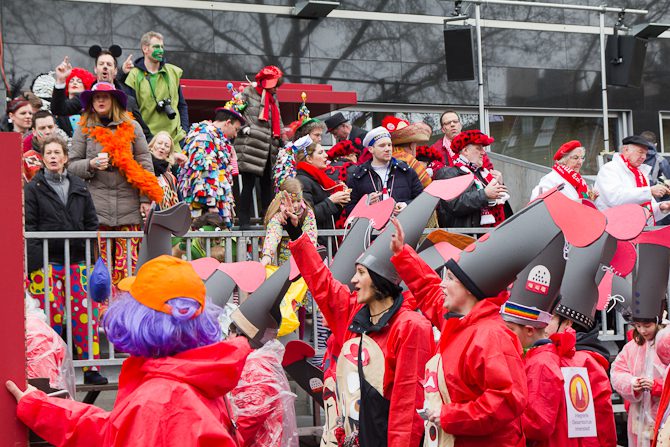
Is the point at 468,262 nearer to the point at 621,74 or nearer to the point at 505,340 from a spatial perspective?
the point at 505,340

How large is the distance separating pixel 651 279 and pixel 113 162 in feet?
14.4

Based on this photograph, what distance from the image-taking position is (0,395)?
381 cm

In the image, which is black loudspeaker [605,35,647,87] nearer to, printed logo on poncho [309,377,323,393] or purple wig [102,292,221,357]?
printed logo on poncho [309,377,323,393]

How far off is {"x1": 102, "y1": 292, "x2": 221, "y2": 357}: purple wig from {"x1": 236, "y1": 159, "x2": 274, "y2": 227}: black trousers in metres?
6.18

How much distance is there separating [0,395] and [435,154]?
24.6 feet

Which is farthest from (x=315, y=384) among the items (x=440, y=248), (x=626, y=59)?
(x=626, y=59)

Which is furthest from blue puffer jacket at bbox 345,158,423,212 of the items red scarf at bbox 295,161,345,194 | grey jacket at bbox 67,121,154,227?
grey jacket at bbox 67,121,154,227

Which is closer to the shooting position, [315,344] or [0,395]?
[0,395]

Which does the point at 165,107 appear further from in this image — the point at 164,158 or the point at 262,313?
the point at 262,313

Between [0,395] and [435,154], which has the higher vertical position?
[435,154]

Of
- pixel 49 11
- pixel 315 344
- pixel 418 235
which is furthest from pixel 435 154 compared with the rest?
pixel 49 11

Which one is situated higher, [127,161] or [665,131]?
[665,131]

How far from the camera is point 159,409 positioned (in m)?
3.68

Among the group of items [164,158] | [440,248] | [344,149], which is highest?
[344,149]
